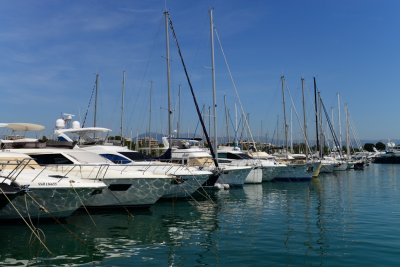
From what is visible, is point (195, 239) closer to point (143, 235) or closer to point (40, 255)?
point (143, 235)

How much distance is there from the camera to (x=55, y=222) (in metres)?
15.0

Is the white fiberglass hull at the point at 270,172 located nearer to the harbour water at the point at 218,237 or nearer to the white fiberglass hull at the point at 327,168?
the harbour water at the point at 218,237

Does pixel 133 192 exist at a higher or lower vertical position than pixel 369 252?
higher

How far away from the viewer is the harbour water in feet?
35.0

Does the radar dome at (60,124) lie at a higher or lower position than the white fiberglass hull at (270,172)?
higher

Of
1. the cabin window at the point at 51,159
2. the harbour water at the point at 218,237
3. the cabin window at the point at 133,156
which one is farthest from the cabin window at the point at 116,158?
the harbour water at the point at 218,237

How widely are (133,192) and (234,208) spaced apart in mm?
4725

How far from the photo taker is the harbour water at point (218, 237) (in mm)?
10672

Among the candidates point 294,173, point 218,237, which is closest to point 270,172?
point 294,173

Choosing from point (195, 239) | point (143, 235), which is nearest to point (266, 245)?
point (195, 239)

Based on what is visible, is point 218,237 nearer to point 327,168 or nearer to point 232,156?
point 232,156

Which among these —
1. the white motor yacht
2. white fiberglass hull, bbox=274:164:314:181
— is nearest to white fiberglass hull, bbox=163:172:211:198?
the white motor yacht

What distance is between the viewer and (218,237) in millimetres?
13258

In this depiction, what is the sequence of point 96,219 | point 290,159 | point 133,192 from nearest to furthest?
point 96,219
point 133,192
point 290,159
